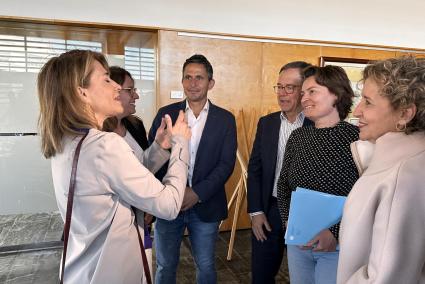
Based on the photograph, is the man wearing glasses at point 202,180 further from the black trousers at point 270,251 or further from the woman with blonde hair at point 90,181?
the woman with blonde hair at point 90,181

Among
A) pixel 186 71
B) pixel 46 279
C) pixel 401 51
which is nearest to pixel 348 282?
pixel 186 71

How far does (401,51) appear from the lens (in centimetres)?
410

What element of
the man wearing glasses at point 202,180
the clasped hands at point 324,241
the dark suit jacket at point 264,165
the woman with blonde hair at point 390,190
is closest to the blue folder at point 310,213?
the clasped hands at point 324,241

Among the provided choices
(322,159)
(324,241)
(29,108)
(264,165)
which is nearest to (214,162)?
(264,165)

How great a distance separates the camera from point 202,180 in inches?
72.8

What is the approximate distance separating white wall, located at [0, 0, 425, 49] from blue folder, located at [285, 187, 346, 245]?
8.68 ft

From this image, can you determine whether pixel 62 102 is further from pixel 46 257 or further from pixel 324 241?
pixel 46 257

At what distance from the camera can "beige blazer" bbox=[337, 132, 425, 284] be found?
679 mm

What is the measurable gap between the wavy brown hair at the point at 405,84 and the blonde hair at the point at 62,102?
2.97 feet

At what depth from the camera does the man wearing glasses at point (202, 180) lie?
186 cm

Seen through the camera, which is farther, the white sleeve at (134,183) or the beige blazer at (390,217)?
the white sleeve at (134,183)

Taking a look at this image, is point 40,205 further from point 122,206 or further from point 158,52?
point 122,206

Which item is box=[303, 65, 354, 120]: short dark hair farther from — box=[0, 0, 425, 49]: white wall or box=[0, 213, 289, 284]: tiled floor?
box=[0, 0, 425, 49]: white wall

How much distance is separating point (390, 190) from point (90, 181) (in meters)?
0.84
